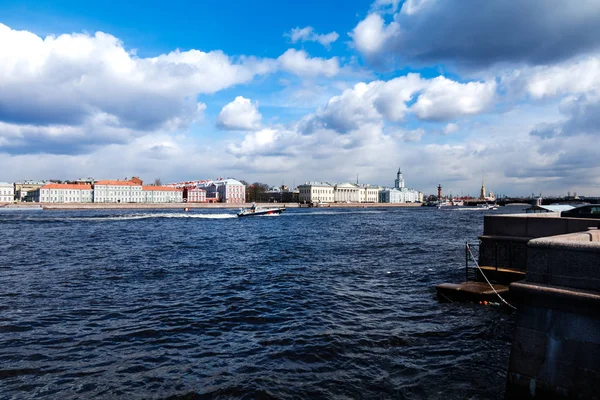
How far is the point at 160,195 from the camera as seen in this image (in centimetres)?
13112

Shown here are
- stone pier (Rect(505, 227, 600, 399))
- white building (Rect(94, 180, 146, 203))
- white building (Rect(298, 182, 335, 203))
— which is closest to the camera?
stone pier (Rect(505, 227, 600, 399))

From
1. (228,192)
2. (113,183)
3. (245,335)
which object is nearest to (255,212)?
(245,335)

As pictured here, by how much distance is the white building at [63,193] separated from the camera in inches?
4486

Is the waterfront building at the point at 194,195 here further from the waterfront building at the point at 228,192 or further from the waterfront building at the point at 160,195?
the waterfront building at the point at 228,192

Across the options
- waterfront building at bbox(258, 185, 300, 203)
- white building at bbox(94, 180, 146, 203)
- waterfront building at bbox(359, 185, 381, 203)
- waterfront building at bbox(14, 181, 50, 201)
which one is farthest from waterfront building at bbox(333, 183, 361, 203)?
waterfront building at bbox(14, 181, 50, 201)

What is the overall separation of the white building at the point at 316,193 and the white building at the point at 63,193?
72.1m

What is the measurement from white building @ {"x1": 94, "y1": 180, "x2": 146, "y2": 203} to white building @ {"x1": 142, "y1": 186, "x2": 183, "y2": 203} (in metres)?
1.31

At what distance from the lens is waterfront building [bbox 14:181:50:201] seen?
132 meters

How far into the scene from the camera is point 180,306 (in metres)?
10.2

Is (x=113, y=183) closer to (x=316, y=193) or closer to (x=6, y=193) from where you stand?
(x=6, y=193)

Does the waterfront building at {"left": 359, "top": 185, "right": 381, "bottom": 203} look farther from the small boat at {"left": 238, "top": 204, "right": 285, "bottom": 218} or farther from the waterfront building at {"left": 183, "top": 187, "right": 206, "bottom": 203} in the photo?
the small boat at {"left": 238, "top": 204, "right": 285, "bottom": 218}

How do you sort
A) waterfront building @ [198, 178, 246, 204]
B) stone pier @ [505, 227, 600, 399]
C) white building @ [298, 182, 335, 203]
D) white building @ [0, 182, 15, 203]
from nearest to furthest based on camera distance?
stone pier @ [505, 227, 600, 399]
white building @ [0, 182, 15, 203]
waterfront building @ [198, 178, 246, 204]
white building @ [298, 182, 335, 203]

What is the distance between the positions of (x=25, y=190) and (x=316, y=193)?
101 metres

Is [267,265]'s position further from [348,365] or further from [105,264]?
[348,365]
